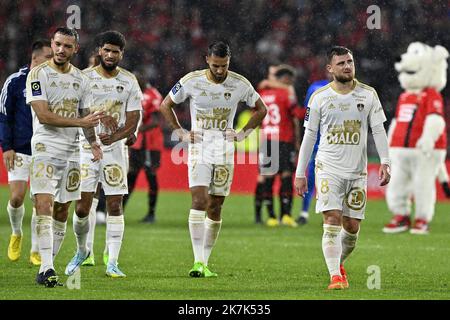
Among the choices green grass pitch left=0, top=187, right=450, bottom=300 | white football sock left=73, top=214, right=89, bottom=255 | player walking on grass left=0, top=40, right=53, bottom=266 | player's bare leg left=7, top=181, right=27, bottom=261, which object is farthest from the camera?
player's bare leg left=7, top=181, right=27, bottom=261

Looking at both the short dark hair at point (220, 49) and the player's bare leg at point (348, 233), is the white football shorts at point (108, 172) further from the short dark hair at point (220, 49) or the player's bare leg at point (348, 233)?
the player's bare leg at point (348, 233)

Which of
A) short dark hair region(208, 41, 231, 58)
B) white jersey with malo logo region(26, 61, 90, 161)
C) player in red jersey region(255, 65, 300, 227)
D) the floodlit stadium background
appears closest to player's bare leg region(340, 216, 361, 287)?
short dark hair region(208, 41, 231, 58)

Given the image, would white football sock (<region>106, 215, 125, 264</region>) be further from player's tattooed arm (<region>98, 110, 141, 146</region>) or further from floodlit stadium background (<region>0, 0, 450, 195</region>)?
floodlit stadium background (<region>0, 0, 450, 195</region>)

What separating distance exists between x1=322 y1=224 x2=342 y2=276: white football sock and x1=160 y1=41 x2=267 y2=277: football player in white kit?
59.4 inches

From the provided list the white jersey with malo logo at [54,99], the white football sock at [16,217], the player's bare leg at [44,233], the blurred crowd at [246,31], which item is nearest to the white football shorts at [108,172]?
the white jersey with malo logo at [54,99]

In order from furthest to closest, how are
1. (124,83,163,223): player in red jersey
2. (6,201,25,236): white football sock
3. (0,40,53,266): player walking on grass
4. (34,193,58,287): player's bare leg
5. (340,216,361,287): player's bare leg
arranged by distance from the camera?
1. (124,83,163,223): player in red jersey
2. (6,201,25,236): white football sock
3. (0,40,53,266): player walking on grass
4. (340,216,361,287): player's bare leg
5. (34,193,58,287): player's bare leg

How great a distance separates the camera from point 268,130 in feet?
55.2

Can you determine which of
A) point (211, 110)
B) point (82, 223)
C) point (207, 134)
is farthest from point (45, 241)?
point (211, 110)

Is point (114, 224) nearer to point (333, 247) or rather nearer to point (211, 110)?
point (211, 110)

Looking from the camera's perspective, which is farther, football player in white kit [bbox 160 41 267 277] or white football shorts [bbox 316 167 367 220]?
football player in white kit [bbox 160 41 267 277]

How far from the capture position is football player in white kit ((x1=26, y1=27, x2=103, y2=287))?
913 cm

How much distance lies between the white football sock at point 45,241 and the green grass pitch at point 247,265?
0.72 feet

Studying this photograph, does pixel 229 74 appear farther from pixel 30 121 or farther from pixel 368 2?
pixel 368 2

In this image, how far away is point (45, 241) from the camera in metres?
9.12
